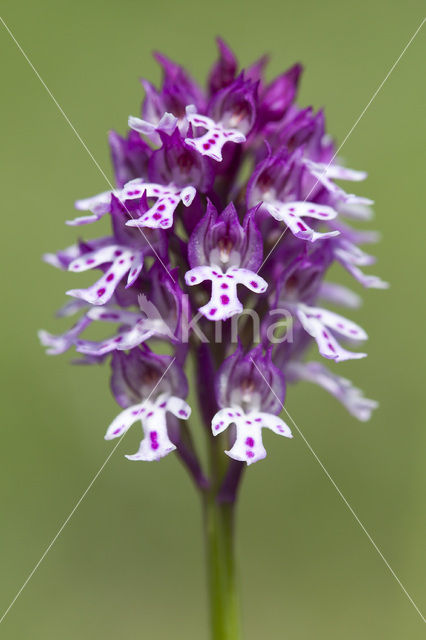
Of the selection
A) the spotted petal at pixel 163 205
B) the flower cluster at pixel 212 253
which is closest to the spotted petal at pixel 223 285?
the flower cluster at pixel 212 253

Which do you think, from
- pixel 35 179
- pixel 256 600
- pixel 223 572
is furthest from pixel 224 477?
pixel 35 179

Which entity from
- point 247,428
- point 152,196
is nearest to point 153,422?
point 247,428

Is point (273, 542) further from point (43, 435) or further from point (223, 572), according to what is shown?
point (223, 572)

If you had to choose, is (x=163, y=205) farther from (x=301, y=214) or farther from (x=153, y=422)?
(x=153, y=422)

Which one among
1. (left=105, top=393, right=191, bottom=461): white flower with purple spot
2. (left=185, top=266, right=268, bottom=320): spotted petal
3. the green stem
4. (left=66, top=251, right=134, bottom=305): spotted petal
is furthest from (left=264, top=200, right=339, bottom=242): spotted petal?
the green stem

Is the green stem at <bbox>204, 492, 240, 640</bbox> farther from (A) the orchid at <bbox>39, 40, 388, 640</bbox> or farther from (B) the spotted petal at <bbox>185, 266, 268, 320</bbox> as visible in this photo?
(B) the spotted petal at <bbox>185, 266, 268, 320</bbox>

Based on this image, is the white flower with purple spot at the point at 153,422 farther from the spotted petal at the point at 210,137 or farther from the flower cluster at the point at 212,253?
the spotted petal at the point at 210,137
